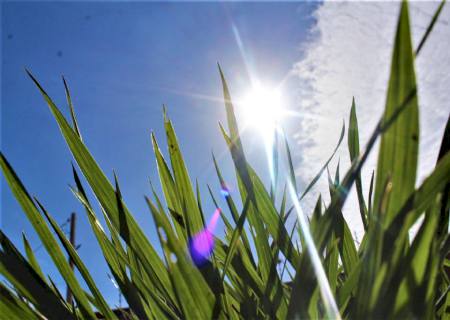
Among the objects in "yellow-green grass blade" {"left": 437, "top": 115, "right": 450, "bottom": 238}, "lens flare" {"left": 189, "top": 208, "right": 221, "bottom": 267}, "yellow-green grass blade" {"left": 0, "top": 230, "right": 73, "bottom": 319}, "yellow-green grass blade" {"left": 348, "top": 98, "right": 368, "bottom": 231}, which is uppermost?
"yellow-green grass blade" {"left": 348, "top": 98, "right": 368, "bottom": 231}

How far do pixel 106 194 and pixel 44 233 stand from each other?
0.05 m

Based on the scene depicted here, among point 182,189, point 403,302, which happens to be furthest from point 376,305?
point 182,189

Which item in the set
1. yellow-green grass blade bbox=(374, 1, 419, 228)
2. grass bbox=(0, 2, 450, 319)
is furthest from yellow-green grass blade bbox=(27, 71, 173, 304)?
yellow-green grass blade bbox=(374, 1, 419, 228)

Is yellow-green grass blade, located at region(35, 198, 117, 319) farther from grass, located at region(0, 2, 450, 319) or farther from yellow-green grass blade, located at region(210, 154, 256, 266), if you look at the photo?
yellow-green grass blade, located at region(210, 154, 256, 266)

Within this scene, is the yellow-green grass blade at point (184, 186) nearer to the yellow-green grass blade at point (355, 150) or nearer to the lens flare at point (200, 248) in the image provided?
the lens flare at point (200, 248)

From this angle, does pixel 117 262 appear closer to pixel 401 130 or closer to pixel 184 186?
pixel 184 186

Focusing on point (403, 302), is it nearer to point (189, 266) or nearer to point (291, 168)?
point (189, 266)

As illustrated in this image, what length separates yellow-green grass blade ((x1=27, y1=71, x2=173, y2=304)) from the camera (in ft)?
0.83

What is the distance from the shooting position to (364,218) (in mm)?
360

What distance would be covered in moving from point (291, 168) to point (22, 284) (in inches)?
8.7

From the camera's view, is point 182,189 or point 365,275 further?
point 182,189

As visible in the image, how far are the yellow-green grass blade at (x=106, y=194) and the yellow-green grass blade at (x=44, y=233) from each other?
0.04 meters

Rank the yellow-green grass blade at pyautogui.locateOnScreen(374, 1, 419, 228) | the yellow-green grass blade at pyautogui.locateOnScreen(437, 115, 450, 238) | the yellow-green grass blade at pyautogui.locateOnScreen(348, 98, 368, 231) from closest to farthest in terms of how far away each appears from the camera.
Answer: the yellow-green grass blade at pyautogui.locateOnScreen(374, 1, 419, 228) → the yellow-green grass blade at pyautogui.locateOnScreen(437, 115, 450, 238) → the yellow-green grass blade at pyautogui.locateOnScreen(348, 98, 368, 231)

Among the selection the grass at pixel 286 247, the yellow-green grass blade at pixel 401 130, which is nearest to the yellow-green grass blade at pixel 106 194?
the grass at pixel 286 247
